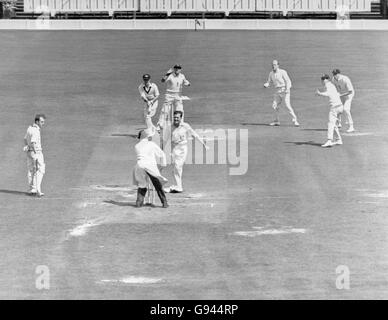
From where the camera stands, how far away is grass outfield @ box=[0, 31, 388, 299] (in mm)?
21891

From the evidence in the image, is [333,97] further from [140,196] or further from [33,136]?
[33,136]

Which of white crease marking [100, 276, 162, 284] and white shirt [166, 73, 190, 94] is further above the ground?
white shirt [166, 73, 190, 94]

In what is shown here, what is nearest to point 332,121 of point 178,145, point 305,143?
point 305,143

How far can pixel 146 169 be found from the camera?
88.5 feet

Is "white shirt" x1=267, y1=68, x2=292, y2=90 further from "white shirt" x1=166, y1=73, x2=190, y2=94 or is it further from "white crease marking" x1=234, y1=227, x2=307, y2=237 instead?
"white crease marking" x1=234, y1=227, x2=307, y2=237

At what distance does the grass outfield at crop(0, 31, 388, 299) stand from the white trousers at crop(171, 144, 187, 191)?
361 mm

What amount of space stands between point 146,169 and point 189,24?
127ft

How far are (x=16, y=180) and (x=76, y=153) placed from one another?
4.08 metres

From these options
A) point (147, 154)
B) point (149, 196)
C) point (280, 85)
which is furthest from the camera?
point (280, 85)

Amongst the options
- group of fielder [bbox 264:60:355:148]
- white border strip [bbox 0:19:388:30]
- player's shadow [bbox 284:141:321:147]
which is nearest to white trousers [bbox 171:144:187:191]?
group of fielder [bbox 264:60:355:148]
